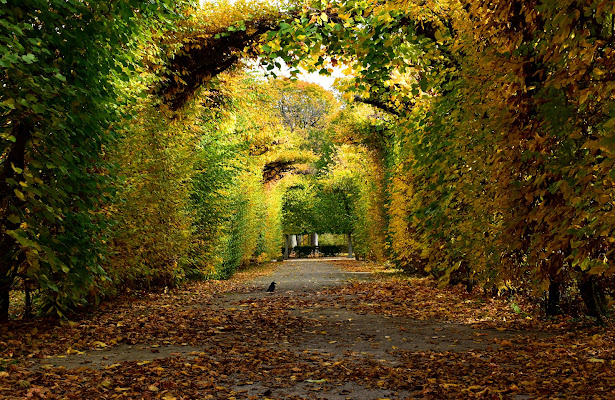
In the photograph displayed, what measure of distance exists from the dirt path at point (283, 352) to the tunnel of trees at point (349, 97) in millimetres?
943

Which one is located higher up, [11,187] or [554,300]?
[11,187]

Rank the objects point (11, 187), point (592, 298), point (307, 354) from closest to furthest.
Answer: point (11, 187), point (307, 354), point (592, 298)

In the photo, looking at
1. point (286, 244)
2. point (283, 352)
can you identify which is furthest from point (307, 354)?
point (286, 244)

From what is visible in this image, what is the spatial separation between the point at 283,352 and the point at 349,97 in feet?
13.9

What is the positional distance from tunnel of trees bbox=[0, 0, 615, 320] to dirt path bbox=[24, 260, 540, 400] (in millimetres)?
943

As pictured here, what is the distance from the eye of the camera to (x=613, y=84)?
2.89 metres

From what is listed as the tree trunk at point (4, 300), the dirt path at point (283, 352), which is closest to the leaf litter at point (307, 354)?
the dirt path at point (283, 352)

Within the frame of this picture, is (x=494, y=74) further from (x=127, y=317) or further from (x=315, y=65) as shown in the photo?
(x=127, y=317)

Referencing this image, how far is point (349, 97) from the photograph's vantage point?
7863 millimetres

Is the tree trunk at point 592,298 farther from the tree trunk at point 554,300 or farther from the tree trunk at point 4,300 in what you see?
the tree trunk at point 4,300

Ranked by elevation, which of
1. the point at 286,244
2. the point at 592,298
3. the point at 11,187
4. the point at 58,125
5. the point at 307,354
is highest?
the point at 58,125

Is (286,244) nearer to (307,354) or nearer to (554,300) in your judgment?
(554,300)

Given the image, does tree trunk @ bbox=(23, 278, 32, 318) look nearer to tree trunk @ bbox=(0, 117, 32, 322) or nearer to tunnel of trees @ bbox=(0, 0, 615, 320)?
tunnel of trees @ bbox=(0, 0, 615, 320)

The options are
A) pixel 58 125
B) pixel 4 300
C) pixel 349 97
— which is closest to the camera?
pixel 58 125
